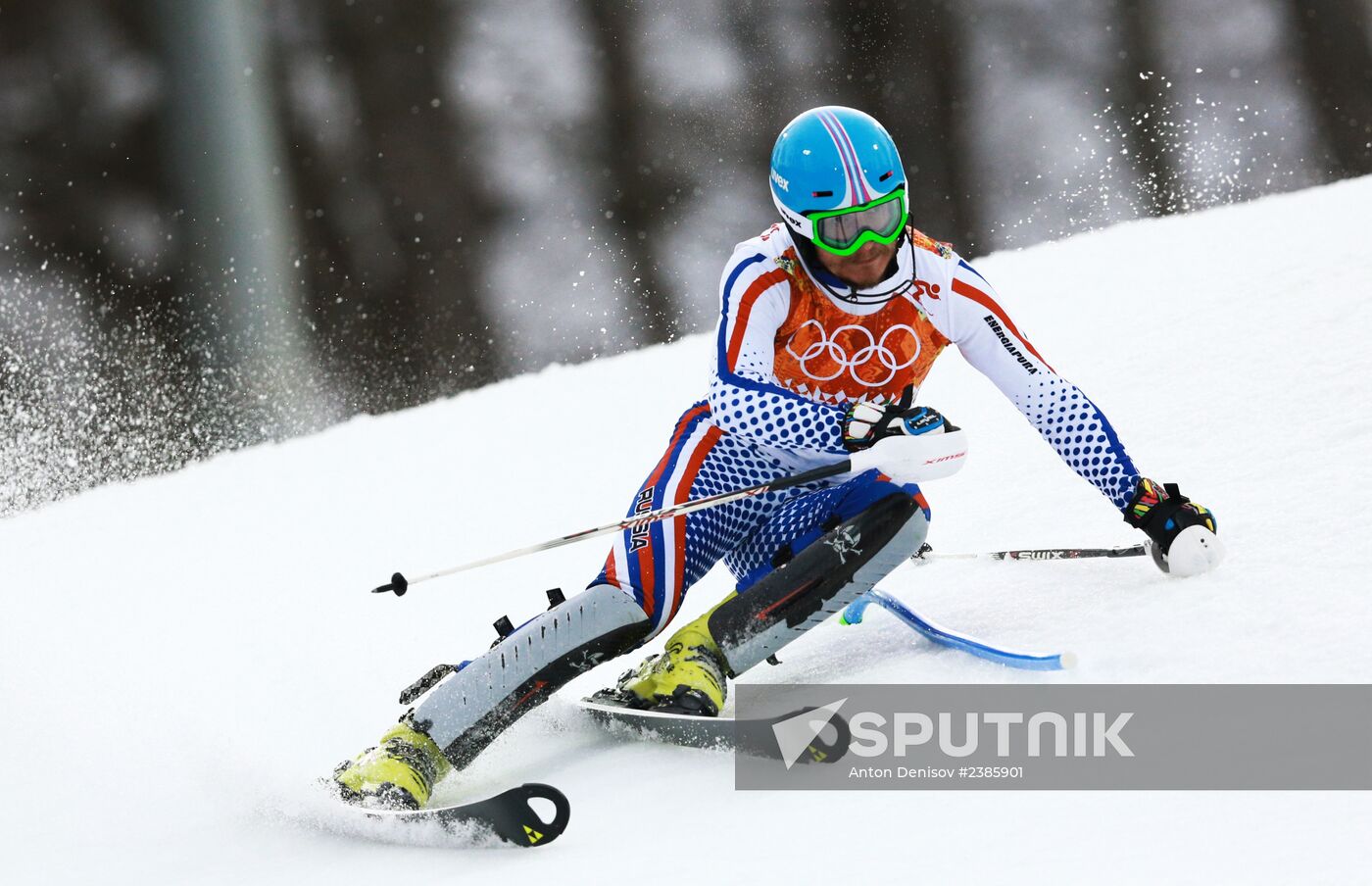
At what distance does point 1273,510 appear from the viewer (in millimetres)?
2768

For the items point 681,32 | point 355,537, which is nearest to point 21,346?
point 355,537

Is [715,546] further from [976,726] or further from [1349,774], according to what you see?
[1349,774]

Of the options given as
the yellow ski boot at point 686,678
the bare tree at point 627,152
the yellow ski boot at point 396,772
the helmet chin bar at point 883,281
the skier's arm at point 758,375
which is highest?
the bare tree at point 627,152

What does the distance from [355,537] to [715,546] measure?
8.11ft

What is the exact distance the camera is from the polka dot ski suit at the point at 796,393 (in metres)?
2.42

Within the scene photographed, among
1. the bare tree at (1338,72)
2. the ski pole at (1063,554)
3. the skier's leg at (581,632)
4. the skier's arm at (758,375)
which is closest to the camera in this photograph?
the skier's leg at (581,632)

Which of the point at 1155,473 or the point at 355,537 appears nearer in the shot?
the point at 1155,473

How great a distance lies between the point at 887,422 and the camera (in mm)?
2217

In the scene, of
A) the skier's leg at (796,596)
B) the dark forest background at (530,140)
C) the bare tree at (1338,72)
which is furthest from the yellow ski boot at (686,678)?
the bare tree at (1338,72)

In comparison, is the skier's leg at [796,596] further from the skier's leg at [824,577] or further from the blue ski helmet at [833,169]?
the blue ski helmet at [833,169]

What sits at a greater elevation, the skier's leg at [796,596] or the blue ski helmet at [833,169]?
the blue ski helmet at [833,169]

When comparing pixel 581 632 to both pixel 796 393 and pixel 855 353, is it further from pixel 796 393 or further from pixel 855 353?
pixel 855 353

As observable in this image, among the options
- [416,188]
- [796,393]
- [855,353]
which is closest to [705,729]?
[796,393]

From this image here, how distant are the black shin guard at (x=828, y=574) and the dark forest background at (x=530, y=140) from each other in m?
5.88
